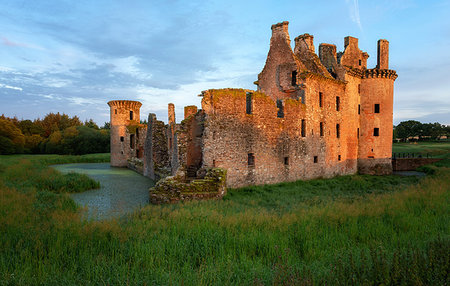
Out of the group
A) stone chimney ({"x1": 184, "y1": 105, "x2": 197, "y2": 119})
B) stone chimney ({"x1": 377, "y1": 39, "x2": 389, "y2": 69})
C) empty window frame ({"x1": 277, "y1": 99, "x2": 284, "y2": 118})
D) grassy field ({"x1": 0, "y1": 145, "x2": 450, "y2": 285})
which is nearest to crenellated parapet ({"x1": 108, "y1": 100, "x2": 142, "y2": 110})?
stone chimney ({"x1": 184, "y1": 105, "x2": 197, "y2": 119})

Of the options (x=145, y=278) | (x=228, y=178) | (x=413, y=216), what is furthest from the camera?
(x=228, y=178)

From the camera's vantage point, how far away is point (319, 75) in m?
19.4

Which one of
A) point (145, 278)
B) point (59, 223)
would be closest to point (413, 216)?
point (145, 278)

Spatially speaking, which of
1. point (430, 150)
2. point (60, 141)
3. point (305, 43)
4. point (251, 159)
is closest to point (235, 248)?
point (251, 159)

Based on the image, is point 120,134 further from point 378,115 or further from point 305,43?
point 378,115

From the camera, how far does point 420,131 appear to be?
6944 centimetres

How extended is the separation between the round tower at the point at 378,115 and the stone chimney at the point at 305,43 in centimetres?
728

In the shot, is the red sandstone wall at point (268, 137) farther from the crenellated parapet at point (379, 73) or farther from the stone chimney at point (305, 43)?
the crenellated parapet at point (379, 73)

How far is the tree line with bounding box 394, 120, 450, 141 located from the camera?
2701 inches

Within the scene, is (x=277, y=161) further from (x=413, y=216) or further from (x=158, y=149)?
(x=158, y=149)

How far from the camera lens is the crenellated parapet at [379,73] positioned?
23702 millimetres

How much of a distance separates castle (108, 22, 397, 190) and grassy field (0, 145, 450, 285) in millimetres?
6430

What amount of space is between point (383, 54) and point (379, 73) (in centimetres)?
221

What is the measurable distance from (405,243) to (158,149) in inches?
797
